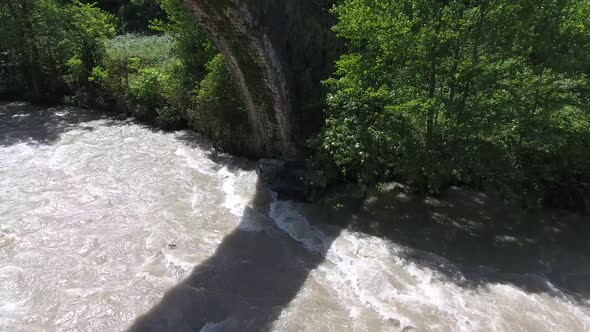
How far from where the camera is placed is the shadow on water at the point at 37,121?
38.5 ft

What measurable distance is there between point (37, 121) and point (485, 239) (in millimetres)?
12601

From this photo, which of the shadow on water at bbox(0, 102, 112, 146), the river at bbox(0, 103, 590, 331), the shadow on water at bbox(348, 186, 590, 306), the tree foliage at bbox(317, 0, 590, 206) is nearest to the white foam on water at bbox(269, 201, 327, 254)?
the river at bbox(0, 103, 590, 331)

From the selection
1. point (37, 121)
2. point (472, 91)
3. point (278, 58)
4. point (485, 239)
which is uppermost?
point (472, 91)

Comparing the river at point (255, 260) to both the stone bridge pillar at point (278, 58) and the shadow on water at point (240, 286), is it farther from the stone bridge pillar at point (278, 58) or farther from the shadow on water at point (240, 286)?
the stone bridge pillar at point (278, 58)

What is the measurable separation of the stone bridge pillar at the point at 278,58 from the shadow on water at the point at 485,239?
2.17 meters

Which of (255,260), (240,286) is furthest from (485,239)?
(240,286)

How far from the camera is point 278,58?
774 centimetres

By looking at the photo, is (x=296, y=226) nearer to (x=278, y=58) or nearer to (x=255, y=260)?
(x=255, y=260)

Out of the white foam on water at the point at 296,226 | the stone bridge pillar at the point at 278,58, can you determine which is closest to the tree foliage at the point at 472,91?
the stone bridge pillar at the point at 278,58

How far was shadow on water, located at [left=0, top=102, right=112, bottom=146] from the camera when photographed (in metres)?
11.8

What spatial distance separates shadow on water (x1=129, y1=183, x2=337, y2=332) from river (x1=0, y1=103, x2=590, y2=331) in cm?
2

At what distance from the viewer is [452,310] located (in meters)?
5.30

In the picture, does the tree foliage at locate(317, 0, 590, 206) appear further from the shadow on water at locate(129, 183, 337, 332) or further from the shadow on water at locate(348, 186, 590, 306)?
the shadow on water at locate(129, 183, 337, 332)

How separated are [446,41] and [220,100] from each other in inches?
205
